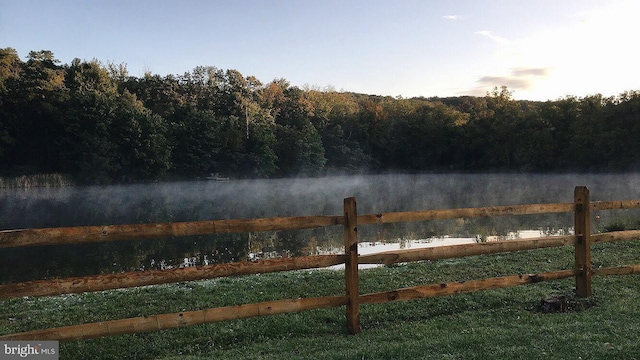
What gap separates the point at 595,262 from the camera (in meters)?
9.32

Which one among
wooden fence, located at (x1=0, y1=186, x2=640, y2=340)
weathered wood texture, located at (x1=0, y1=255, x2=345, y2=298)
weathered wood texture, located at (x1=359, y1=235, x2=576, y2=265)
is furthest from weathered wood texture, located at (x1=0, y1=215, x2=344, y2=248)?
weathered wood texture, located at (x1=359, y1=235, x2=576, y2=265)

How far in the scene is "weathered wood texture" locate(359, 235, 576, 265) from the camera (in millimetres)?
5535

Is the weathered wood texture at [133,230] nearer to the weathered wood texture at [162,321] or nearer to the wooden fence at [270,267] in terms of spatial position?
the wooden fence at [270,267]

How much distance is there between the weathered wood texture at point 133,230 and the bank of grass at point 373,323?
1245 mm

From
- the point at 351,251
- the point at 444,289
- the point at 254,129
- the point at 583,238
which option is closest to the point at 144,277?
the point at 351,251

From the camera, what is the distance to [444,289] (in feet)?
18.7

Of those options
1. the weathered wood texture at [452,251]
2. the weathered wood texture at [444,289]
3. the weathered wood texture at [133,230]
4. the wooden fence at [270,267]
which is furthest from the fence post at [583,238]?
the weathered wood texture at [133,230]

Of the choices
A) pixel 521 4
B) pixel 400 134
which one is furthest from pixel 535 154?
pixel 521 4

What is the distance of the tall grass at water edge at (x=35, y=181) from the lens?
52.5m

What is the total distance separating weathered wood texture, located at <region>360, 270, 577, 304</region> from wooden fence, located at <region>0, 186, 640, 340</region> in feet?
0.04

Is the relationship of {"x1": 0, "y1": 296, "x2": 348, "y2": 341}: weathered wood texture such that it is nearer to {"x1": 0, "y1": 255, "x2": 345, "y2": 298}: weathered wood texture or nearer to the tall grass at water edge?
{"x1": 0, "y1": 255, "x2": 345, "y2": 298}: weathered wood texture

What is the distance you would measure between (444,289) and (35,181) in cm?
5834

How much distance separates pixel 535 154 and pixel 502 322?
7471cm

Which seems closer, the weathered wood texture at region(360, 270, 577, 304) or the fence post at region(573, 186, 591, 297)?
the weathered wood texture at region(360, 270, 577, 304)
